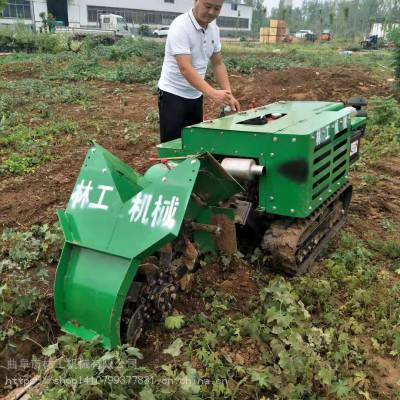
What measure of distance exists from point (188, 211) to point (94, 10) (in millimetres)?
57229

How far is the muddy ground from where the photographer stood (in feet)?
11.3

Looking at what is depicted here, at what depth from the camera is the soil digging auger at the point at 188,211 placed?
8.36ft

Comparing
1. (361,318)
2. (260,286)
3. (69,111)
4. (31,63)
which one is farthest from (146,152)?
(31,63)

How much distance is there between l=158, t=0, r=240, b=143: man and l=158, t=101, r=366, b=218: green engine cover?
0.32 metres

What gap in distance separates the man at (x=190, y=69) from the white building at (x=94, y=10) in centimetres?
4568

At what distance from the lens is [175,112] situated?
4121 millimetres

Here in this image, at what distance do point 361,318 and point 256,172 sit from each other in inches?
48.2

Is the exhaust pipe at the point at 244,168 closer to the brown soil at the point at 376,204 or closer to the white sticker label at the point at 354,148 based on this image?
the white sticker label at the point at 354,148

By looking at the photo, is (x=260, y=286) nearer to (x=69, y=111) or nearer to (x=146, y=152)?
(x=146, y=152)

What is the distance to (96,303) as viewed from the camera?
99.0 inches

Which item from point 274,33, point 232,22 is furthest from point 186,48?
point 232,22

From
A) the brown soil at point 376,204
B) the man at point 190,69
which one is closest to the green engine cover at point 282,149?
the man at point 190,69

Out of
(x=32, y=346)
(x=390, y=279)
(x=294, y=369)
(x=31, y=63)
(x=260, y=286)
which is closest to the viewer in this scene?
(x=294, y=369)

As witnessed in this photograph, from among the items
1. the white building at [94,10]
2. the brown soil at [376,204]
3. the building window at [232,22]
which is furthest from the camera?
the building window at [232,22]
